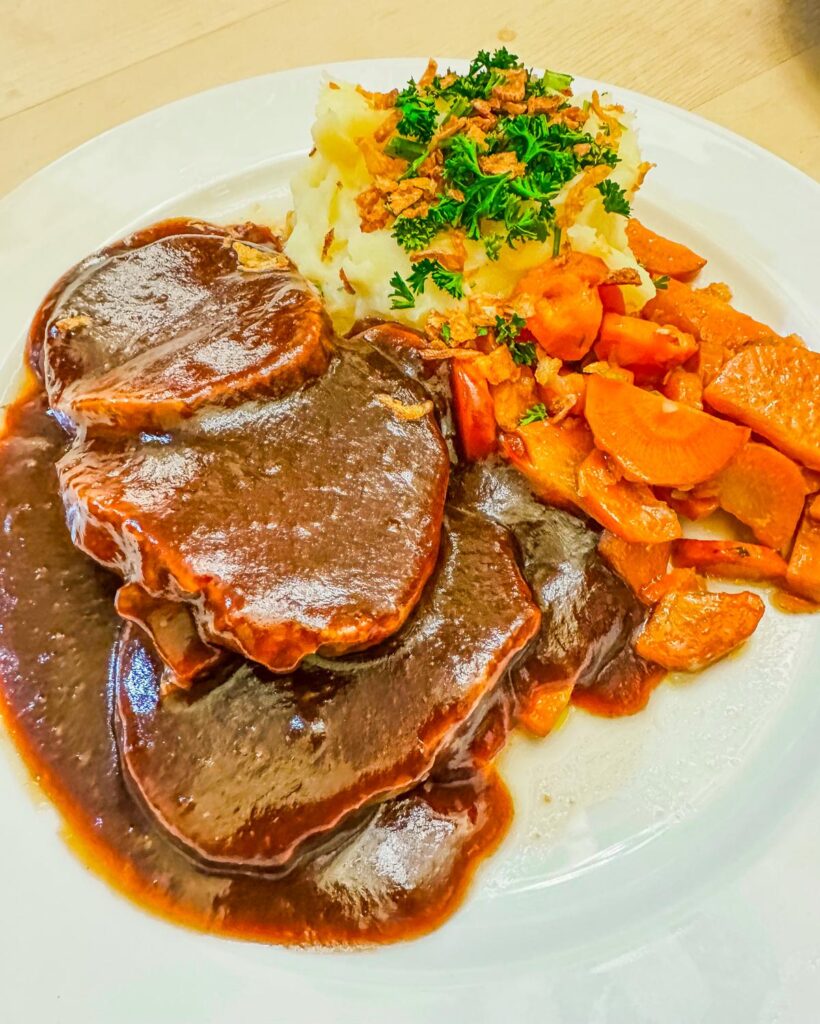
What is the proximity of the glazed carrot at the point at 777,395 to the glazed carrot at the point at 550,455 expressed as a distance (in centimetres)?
52

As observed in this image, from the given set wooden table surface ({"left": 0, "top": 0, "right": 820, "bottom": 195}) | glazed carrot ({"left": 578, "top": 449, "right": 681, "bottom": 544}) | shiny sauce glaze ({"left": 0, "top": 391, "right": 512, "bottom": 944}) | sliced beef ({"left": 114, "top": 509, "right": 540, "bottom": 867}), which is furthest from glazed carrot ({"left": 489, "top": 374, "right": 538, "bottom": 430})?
wooden table surface ({"left": 0, "top": 0, "right": 820, "bottom": 195})

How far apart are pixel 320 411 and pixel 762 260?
204 centimetres

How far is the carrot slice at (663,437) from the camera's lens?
8.99ft

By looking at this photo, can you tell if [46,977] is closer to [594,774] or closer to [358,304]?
[594,774]

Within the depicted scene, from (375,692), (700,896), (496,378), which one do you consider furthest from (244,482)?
(700,896)

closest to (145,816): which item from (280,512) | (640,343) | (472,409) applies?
(280,512)

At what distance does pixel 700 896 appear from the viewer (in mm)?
2334

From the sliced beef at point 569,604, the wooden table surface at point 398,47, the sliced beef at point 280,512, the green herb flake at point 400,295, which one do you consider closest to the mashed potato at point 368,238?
the green herb flake at point 400,295

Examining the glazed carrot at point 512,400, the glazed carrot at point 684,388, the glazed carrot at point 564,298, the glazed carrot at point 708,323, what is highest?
the glazed carrot at point 564,298

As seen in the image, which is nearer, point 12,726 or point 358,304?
point 12,726

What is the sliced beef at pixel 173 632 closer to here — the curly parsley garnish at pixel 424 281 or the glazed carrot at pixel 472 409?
the glazed carrot at pixel 472 409

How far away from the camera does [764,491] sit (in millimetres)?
2836

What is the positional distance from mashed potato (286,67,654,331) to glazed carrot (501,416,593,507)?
1.69 feet

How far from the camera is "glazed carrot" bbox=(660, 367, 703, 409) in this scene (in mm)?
2912
